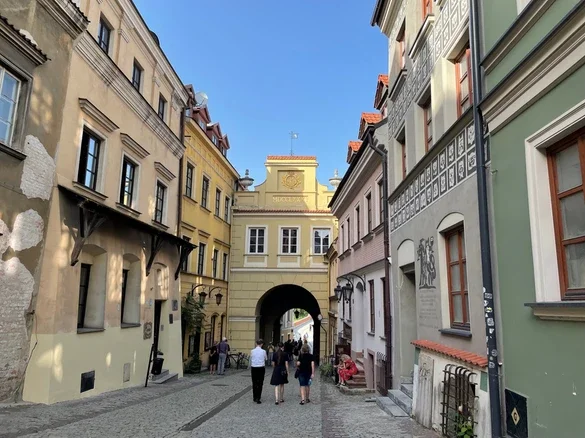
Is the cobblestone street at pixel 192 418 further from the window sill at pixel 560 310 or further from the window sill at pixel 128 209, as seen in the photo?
the window sill at pixel 128 209

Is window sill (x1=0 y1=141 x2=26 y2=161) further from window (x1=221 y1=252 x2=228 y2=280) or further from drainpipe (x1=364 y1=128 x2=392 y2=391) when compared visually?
window (x1=221 y1=252 x2=228 y2=280)

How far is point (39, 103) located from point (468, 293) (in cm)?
847

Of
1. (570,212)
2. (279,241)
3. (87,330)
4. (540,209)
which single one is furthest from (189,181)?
(570,212)

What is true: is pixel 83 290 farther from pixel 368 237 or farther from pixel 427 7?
pixel 427 7

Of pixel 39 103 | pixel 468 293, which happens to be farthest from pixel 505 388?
pixel 39 103

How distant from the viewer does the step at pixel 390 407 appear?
8.46 metres

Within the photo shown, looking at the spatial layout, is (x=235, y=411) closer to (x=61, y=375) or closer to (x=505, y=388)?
(x=61, y=375)

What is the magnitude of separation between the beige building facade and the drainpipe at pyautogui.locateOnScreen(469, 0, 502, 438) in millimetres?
7778

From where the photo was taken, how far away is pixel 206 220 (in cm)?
2389

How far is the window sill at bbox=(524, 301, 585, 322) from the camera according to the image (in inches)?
162

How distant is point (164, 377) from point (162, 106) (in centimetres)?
916

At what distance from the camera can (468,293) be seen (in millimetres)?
6730

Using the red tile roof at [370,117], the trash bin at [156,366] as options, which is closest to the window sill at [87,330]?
the trash bin at [156,366]

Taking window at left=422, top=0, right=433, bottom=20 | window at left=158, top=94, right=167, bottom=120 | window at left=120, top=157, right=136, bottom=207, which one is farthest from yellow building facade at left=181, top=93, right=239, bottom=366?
window at left=422, top=0, right=433, bottom=20
